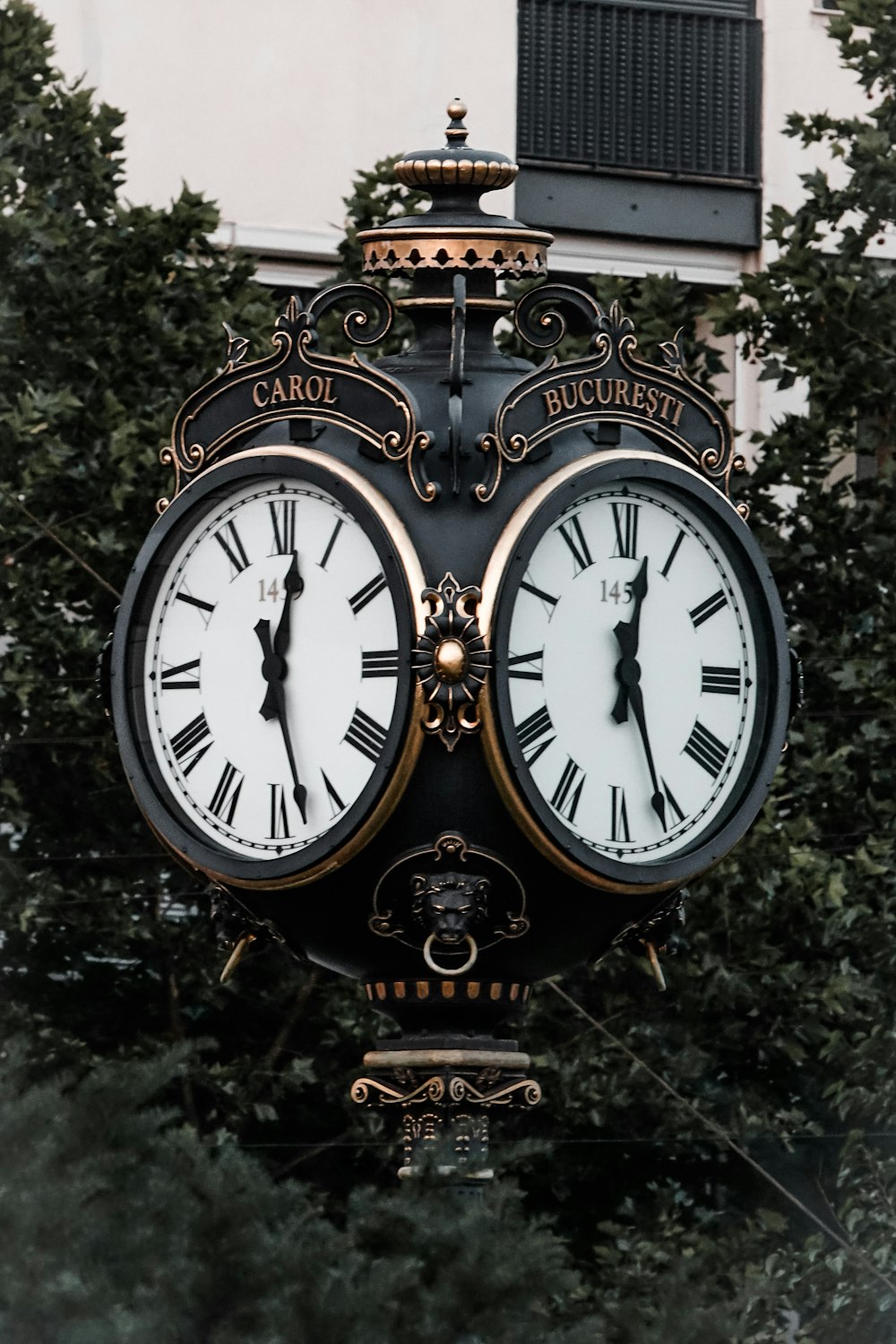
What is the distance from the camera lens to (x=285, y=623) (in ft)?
17.0

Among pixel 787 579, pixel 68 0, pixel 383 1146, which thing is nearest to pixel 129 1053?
pixel 383 1146

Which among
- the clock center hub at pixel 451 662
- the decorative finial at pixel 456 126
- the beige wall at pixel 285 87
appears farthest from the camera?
the beige wall at pixel 285 87

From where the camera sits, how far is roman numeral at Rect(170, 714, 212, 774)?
525 cm

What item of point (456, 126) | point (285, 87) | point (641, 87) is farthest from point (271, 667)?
point (641, 87)

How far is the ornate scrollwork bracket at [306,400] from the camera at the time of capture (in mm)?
5152

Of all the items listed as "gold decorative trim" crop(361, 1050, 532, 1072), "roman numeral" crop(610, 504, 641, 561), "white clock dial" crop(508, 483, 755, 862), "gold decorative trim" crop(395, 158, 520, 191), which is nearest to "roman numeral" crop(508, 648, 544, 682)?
"white clock dial" crop(508, 483, 755, 862)

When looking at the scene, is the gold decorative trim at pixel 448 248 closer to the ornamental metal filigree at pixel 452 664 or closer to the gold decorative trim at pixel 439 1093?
the ornamental metal filigree at pixel 452 664

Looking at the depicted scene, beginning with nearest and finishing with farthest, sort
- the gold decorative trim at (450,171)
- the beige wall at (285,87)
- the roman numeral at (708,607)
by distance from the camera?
the roman numeral at (708,607), the gold decorative trim at (450,171), the beige wall at (285,87)

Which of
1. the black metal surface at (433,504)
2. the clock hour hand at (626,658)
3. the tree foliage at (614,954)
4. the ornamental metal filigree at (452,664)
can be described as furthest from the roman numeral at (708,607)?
the tree foliage at (614,954)

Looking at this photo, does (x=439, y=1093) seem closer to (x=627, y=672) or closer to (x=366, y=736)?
(x=366, y=736)

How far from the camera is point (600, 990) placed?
888cm

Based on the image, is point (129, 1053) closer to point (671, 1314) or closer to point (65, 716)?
point (65, 716)

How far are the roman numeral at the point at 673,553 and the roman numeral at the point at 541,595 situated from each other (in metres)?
0.22

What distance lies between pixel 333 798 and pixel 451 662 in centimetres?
30
